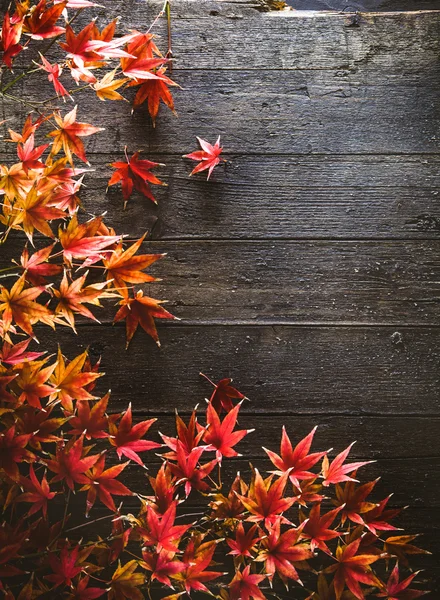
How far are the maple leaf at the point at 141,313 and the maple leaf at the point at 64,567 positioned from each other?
45cm

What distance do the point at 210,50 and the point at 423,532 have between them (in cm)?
122

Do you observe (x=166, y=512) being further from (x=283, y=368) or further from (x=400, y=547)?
(x=400, y=547)

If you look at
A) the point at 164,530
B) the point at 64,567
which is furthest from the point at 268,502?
the point at 64,567

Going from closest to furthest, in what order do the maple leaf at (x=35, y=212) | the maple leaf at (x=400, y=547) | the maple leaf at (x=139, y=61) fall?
the maple leaf at (x=35, y=212)
the maple leaf at (x=139, y=61)
the maple leaf at (x=400, y=547)

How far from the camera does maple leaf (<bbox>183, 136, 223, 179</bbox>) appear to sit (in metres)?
1.31

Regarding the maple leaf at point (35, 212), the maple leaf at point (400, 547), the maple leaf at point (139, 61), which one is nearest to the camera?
the maple leaf at point (35, 212)

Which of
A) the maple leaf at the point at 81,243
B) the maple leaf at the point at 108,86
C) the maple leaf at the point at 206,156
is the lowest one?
the maple leaf at the point at 81,243

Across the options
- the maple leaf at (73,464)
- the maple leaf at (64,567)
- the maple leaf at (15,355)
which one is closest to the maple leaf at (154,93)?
the maple leaf at (15,355)

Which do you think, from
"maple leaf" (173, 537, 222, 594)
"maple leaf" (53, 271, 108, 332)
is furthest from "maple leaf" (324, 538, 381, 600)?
"maple leaf" (53, 271, 108, 332)

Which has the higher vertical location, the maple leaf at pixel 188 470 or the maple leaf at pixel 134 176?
the maple leaf at pixel 134 176

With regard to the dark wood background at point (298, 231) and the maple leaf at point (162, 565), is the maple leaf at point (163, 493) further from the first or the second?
the dark wood background at point (298, 231)

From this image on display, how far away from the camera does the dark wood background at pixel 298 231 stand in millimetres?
1329

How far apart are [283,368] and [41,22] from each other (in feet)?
2.91

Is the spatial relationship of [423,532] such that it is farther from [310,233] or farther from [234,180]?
[234,180]
